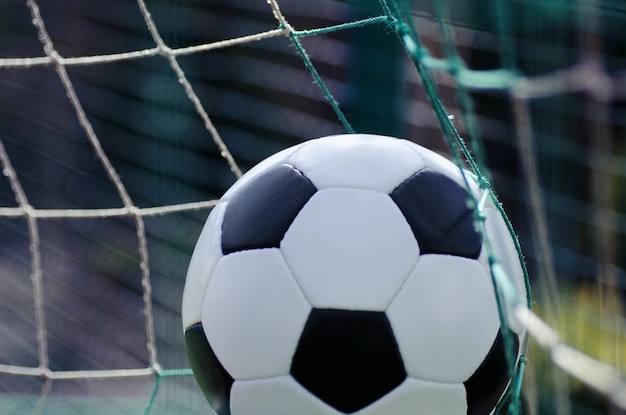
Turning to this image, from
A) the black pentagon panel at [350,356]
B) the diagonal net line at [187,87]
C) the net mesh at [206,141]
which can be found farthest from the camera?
the net mesh at [206,141]

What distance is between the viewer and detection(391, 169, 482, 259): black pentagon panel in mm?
1169

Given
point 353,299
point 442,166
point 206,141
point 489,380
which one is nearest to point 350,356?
point 353,299

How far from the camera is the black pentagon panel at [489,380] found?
1.17 m

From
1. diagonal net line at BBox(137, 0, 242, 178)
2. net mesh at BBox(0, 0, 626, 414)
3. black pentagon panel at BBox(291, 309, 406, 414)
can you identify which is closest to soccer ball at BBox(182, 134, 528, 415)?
black pentagon panel at BBox(291, 309, 406, 414)

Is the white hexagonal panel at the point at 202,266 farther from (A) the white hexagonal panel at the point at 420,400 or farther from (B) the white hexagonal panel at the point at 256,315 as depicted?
(A) the white hexagonal panel at the point at 420,400

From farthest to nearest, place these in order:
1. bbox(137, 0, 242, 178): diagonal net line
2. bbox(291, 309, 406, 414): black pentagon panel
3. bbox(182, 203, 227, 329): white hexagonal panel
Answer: bbox(137, 0, 242, 178): diagonal net line, bbox(182, 203, 227, 329): white hexagonal panel, bbox(291, 309, 406, 414): black pentagon panel

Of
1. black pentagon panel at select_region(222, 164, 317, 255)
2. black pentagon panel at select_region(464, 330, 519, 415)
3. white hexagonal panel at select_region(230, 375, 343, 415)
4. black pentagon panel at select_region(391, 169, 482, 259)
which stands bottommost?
black pentagon panel at select_region(464, 330, 519, 415)

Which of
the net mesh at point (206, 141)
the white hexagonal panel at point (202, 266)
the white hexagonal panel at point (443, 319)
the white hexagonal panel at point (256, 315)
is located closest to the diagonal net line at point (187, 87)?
the net mesh at point (206, 141)

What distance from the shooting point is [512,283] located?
1.23m

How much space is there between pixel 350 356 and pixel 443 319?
0.38ft

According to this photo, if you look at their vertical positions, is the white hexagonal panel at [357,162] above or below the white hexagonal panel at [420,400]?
above

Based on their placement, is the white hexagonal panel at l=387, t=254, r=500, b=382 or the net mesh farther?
the net mesh

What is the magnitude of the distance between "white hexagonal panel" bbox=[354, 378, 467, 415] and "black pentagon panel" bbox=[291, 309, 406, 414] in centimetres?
1

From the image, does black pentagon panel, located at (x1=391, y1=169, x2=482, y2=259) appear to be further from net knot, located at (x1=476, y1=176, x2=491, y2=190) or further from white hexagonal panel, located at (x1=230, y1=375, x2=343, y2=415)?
white hexagonal panel, located at (x1=230, y1=375, x2=343, y2=415)
